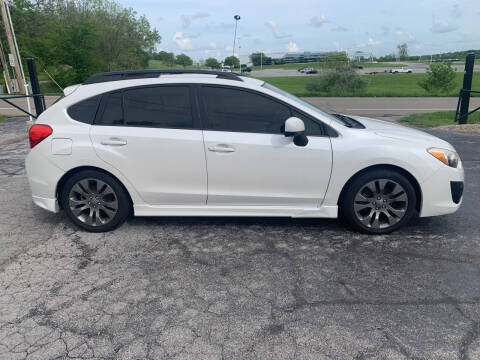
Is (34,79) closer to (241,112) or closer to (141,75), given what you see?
(141,75)

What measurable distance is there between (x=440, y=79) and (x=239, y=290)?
27363 mm

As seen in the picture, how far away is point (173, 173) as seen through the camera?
416 centimetres

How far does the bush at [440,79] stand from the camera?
25.6 meters

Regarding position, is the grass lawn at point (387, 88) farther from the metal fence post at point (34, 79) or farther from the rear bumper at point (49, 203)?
the rear bumper at point (49, 203)

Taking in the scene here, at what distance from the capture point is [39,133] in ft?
13.9

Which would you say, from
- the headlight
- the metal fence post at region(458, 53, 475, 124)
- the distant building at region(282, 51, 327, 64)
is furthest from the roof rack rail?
the distant building at region(282, 51, 327, 64)

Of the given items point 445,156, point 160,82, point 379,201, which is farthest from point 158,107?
point 445,156

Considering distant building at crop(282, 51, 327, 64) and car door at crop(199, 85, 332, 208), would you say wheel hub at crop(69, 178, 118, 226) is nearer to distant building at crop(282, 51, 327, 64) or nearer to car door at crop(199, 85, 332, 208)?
car door at crop(199, 85, 332, 208)

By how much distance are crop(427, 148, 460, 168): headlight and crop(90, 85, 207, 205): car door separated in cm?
244

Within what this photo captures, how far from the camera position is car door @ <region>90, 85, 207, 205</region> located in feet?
13.4

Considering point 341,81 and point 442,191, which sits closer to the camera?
point 442,191

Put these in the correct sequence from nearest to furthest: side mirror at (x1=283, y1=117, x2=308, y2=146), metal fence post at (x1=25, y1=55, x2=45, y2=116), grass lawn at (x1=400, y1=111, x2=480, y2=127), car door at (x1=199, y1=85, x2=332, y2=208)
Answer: side mirror at (x1=283, y1=117, x2=308, y2=146) < car door at (x1=199, y1=85, x2=332, y2=208) < metal fence post at (x1=25, y1=55, x2=45, y2=116) < grass lawn at (x1=400, y1=111, x2=480, y2=127)

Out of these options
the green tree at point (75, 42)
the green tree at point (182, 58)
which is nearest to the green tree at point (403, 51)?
the green tree at point (182, 58)

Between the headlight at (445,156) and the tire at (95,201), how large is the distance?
3.35 meters
